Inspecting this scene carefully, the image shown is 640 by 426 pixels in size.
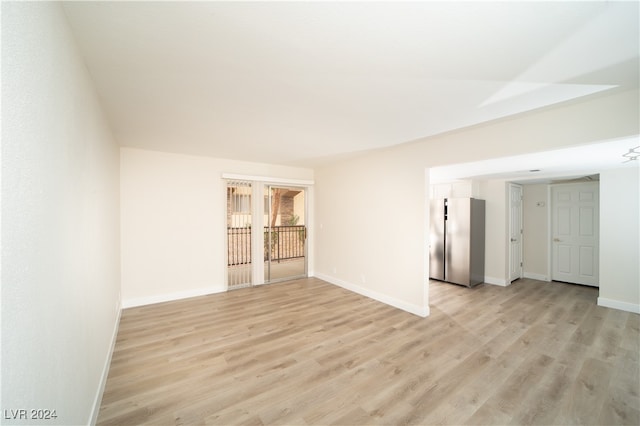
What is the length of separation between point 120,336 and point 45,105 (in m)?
3.11

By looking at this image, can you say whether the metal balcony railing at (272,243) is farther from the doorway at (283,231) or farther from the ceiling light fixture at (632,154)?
the ceiling light fixture at (632,154)

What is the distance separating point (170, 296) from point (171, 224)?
4.04 ft

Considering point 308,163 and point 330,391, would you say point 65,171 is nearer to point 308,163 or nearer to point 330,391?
point 330,391

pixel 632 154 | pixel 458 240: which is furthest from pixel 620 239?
pixel 458 240

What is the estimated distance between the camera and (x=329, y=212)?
5543 millimetres

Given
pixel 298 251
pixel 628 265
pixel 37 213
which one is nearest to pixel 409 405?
pixel 37 213

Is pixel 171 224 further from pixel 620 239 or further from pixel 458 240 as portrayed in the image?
pixel 620 239

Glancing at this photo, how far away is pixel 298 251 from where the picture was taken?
6.98 meters

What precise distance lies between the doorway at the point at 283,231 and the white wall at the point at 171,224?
895 mm

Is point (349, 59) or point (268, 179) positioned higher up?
point (349, 59)

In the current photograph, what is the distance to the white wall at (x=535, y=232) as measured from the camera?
18.5 ft

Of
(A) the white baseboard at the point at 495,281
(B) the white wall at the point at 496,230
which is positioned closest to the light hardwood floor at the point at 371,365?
(A) the white baseboard at the point at 495,281

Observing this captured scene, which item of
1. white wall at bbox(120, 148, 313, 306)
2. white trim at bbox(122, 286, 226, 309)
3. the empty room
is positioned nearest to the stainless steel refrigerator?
the empty room

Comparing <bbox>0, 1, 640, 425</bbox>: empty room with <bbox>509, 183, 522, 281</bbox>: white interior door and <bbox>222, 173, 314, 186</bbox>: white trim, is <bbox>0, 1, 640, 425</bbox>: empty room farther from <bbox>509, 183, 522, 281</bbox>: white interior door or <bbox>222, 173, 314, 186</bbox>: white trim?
<bbox>509, 183, 522, 281</bbox>: white interior door
